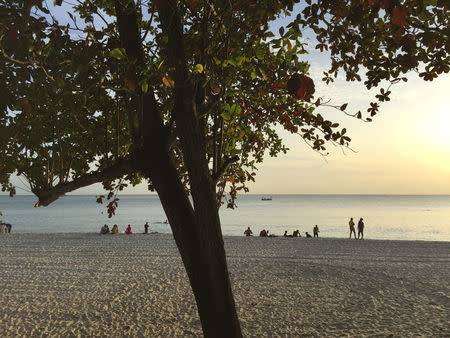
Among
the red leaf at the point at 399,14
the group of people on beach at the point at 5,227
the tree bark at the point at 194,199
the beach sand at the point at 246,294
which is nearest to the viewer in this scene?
the red leaf at the point at 399,14

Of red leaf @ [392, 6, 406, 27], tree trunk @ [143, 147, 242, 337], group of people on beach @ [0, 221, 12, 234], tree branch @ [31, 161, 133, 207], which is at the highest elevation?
red leaf @ [392, 6, 406, 27]

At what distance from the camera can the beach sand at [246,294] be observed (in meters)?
8.99

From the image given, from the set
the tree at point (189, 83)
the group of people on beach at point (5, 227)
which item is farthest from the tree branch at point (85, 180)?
the group of people on beach at point (5, 227)

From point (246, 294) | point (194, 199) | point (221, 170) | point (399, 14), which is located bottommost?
point (246, 294)

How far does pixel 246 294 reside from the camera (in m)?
11.5

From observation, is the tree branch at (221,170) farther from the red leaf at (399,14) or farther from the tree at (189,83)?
the red leaf at (399,14)

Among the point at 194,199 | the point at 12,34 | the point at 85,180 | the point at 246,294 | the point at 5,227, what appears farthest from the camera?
the point at 5,227

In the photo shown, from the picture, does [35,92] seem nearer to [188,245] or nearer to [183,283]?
[188,245]

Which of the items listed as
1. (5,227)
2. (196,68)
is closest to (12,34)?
(196,68)

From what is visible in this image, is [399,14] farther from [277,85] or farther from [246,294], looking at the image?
[246,294]

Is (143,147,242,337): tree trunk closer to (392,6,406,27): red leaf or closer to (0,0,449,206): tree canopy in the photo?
(0,0,449,206): tree canopy

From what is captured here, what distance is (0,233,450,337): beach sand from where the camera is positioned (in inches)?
354

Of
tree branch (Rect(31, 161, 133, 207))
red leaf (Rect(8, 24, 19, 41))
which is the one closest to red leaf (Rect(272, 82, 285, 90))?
tree branch (Rect(31, 161, 133, 207))

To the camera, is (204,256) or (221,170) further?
(221,170)
